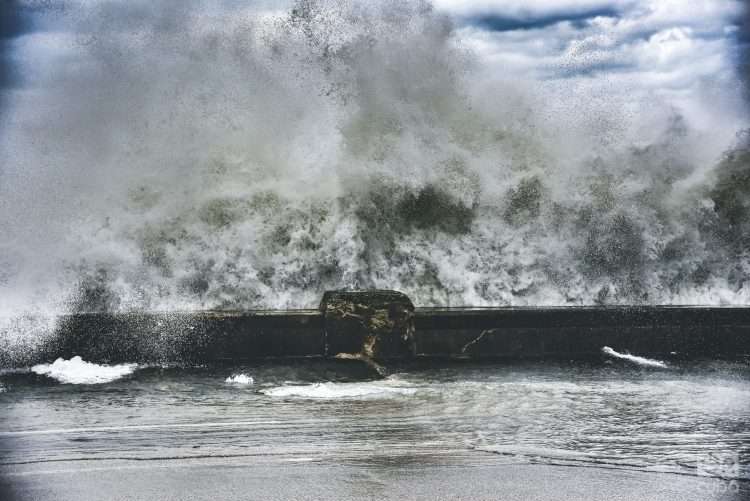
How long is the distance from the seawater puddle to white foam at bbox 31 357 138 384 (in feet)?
0.59

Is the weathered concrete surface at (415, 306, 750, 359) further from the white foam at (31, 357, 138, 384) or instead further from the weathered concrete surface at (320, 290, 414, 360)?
the white foam at (31, 357, 138, 384)

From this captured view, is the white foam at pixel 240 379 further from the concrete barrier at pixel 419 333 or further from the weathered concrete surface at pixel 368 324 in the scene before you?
the weathered concrete surface at pixel 368 324

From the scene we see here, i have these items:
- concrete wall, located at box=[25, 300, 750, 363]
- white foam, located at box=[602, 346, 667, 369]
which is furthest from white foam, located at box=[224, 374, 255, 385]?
white foam, located at box=[602, 346, 667, 369]

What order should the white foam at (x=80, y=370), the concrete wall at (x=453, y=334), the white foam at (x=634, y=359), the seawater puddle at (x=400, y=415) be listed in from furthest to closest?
the white foam at (x=634, y=359), the concrete wall at (x=453, y=334), the white foam at (x=80, y=370), the seawater puddle at (x=400, y=415)

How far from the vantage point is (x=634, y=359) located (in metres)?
7.65

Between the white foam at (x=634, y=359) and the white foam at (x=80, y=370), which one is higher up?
the white foam at (x=80, y=370)

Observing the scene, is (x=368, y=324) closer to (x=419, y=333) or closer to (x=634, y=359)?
(x=419, y=333)

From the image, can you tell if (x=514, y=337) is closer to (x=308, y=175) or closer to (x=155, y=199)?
(x=308, y=175)

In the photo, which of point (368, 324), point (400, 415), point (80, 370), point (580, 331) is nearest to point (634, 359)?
point (580, 331)

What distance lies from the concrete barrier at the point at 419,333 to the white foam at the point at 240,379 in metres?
0.65

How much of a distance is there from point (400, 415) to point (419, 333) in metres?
2.24

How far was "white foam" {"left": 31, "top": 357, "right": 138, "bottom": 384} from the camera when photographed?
267 inches

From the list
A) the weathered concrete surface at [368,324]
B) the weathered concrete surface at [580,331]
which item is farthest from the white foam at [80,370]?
the weathered concrete surface at [580,331]

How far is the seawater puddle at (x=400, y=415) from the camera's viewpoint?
4.51 metres
